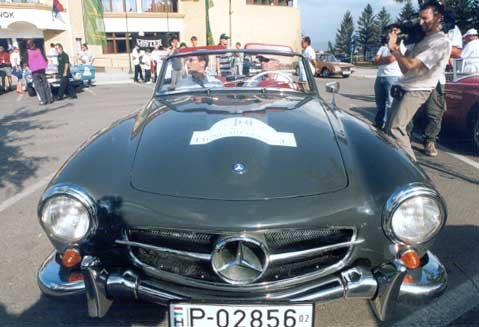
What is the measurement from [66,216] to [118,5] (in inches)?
1505

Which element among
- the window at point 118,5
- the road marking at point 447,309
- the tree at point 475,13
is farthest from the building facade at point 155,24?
the road marking at point 447,309

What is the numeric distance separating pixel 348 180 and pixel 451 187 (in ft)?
9.47

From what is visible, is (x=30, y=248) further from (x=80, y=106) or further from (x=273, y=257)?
(x=80, y=106)

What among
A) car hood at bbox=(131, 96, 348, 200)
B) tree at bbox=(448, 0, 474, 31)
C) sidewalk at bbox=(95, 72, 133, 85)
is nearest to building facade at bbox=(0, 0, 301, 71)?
sidewalk at bbox=(95, 72, 133, 85)

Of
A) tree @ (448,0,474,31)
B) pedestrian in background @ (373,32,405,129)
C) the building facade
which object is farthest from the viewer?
tree @ (448,0,474,31)

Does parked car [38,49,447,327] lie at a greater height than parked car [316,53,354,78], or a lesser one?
greater

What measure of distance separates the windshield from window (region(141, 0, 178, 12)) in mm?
36801

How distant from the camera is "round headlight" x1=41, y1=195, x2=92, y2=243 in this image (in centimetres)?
193

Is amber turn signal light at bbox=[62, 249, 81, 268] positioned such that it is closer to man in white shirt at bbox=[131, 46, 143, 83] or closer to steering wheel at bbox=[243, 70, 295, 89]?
steering wheel at bbox=[243, 70, 295, 89]

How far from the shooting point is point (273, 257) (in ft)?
6.04

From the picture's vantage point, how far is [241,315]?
1.78 m

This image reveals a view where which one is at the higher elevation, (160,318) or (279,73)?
(279,73)

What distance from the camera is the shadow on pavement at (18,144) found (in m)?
4.99

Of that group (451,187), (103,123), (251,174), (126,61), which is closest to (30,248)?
(251,174)
